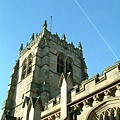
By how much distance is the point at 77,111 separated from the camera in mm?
13930

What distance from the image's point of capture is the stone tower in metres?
31.6

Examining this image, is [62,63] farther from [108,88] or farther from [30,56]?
[108,88]

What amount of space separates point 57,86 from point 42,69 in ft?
11.3

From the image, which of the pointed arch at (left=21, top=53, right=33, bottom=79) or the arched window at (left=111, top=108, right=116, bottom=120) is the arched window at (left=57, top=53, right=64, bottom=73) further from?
the arched window at (left=111, top=108, right=116, bottom=120)

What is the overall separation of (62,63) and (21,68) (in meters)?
7.29

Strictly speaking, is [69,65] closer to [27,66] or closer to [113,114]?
[27,66]

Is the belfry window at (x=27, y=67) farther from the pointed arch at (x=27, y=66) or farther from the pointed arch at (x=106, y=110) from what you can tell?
the pointed arch at (x=106, y=110)

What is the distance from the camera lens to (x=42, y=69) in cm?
3378

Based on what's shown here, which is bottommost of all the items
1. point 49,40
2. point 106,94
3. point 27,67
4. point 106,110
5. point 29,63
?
point 106,110

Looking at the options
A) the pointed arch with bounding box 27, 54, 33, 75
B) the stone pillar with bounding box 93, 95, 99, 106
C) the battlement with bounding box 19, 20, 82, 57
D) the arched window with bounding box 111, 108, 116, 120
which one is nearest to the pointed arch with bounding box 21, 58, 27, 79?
the pointed arch with bounding box 27, 54, 33, 75

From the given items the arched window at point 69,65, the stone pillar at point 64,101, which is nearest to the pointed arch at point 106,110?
the stone pillar at point 64,101

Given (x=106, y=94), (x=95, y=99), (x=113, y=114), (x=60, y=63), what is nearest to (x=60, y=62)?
(x=60, y=63)

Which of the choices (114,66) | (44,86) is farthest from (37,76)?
(114,66)

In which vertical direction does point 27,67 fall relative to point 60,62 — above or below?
below
